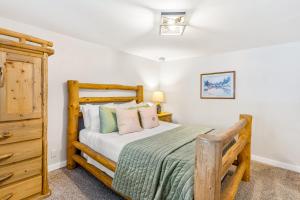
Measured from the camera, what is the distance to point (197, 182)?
104 centimetres

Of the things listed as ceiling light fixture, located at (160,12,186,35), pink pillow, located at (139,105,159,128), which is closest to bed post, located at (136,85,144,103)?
pink pillow, located at (139,105,159,128)

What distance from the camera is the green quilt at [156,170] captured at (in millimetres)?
1206

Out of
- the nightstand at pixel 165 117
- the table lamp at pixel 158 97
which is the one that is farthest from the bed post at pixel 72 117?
the table lamp at pixel 158 97

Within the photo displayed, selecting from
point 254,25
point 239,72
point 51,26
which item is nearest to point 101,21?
point 51,26

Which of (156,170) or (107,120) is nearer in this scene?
(156,170)

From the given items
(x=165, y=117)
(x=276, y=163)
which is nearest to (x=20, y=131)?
(x=165, y=117)

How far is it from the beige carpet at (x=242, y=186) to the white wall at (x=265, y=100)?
0.43 meters

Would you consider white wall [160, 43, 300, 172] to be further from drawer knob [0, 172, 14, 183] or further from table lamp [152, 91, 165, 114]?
drawer knob [0, 172, 14, 183]

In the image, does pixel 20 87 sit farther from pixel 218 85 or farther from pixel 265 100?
pixel 265 100

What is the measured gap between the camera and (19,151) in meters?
1.56

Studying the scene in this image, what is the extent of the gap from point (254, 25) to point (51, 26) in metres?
2.68

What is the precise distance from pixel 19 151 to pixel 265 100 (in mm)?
3560

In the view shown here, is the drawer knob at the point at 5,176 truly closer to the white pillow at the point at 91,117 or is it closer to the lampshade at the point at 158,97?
the white pillow at the point at 91,117

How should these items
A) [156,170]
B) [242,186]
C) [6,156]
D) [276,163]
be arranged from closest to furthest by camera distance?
[156,170] → [6,156] → [242,186] → [276,163]
